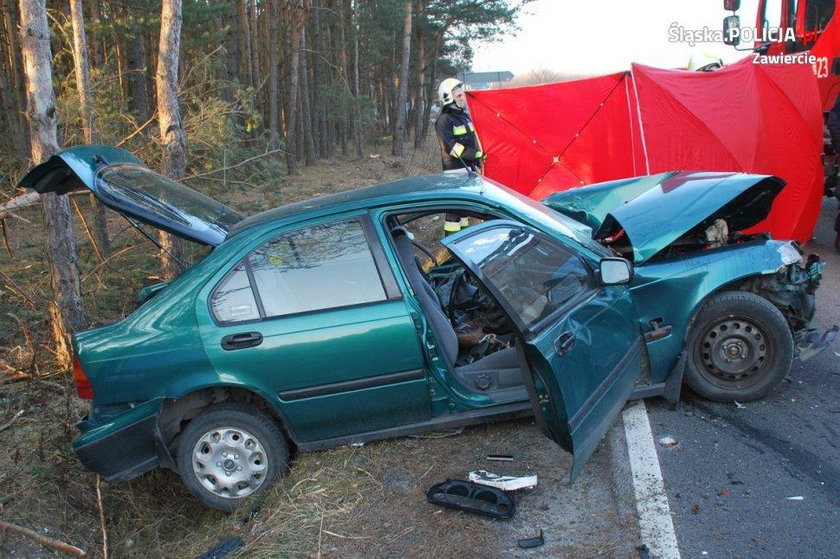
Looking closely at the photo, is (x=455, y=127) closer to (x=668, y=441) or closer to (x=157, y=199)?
(x=157, y=199)

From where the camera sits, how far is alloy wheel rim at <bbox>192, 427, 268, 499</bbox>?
3938mm

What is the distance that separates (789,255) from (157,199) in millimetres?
3773

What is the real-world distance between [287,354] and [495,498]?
132cm

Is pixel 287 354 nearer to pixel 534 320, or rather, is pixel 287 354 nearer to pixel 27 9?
pixel 534 320

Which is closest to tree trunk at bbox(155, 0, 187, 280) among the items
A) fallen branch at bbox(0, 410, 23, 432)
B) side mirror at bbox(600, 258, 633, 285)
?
fallen branch at bbox(0, 410, 23, 432)

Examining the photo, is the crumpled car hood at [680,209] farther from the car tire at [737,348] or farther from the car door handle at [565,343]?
the car door handle at [565,343]

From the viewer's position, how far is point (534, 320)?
136 inches

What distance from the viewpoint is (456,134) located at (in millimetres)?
8430

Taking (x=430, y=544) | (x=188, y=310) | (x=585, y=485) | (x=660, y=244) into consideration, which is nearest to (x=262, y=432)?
(x=188, y=310)

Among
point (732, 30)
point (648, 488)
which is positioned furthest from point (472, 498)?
point (732, 30)

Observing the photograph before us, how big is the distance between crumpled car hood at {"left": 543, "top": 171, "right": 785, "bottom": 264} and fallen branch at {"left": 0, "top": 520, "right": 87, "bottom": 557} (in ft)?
11.4

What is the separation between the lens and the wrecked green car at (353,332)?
150 inches

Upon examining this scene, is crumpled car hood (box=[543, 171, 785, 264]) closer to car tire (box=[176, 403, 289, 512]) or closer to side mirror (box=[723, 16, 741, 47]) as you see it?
car tire (box=[176, 403, 289, 512])

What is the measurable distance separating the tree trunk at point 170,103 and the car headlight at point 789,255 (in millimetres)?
5734
